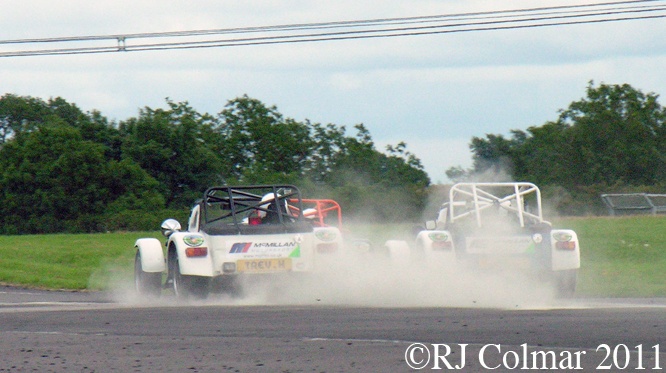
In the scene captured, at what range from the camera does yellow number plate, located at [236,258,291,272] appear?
1262cm

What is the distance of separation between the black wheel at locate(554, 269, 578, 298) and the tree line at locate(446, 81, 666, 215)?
64.1 m

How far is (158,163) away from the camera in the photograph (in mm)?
73938

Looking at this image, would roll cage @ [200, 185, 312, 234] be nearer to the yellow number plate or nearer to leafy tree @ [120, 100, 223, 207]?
the yellow number plate

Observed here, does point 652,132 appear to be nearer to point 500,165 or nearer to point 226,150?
point 500,165

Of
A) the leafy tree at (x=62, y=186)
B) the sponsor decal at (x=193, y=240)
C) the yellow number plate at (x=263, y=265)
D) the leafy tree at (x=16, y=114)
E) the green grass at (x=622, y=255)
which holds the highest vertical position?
the leafy tree at (x=16, y=114)

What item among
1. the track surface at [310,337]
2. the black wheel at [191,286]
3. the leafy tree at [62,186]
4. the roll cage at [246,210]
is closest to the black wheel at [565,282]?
the track surface at [310,337]

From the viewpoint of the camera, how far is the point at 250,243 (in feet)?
41.7

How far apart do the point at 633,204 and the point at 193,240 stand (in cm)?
3508

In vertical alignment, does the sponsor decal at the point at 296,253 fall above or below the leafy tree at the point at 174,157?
below

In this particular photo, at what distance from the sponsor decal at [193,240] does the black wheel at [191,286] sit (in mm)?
375

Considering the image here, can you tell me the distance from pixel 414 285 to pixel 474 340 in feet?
19.0

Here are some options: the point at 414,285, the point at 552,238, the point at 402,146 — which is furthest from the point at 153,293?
the point at 402,146

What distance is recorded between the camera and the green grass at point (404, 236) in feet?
57.4
